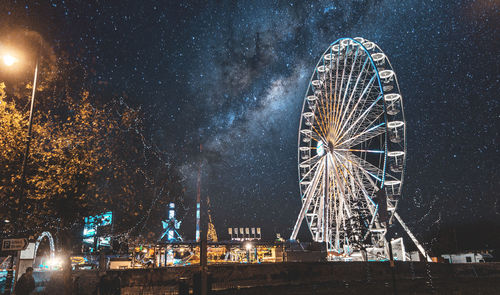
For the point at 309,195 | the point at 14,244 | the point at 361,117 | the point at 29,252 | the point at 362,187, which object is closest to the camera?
the point at 14,244

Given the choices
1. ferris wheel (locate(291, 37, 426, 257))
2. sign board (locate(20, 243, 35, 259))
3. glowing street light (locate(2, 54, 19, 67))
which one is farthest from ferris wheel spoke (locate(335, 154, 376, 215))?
glowing street light (locate(2, 54, 19, 67))

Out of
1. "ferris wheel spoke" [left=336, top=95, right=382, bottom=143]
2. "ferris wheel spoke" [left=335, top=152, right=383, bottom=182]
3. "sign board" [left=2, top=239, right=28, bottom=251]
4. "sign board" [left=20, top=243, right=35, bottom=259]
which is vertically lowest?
"sign board" [left=20, top=243, right=35, bottom=259]

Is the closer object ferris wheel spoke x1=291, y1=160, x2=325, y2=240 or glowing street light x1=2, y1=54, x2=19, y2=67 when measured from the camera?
glowing street light x1=2, y1=54, x2=19, y2=67

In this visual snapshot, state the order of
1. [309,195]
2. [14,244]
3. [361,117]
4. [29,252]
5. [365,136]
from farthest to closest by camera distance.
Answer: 1. [309,195]
2. [361,117]
3. [365,136]
4. [29,252]
5. [14,244]

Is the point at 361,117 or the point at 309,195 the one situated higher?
the point at 361,117

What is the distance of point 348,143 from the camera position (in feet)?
103

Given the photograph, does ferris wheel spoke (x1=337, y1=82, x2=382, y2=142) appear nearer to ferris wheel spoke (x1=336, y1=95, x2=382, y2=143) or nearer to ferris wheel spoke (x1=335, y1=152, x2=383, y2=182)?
ferris wheel spoke (x1=336, y1=95, x2=382, y2=143)

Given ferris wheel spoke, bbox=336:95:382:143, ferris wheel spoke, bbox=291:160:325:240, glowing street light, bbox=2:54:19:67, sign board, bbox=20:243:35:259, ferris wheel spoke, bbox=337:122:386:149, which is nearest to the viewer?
glowing street light, bbox=2:54:19:67

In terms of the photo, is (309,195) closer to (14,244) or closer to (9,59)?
(14,244)

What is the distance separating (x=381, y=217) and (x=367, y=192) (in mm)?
21175

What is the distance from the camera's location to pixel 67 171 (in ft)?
57.6

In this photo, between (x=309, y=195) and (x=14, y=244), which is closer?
(x=14, y=244)

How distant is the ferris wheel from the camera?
28.8 m

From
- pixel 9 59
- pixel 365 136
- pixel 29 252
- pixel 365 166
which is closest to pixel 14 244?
pixel 9 59
